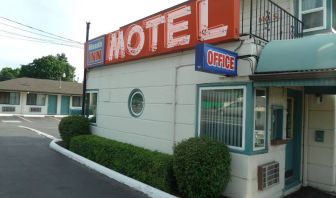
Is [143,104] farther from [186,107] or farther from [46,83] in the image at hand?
[46,83]

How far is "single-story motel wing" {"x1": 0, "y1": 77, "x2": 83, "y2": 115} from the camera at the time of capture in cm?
3003

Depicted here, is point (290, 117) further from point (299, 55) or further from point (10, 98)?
point (10, 98)

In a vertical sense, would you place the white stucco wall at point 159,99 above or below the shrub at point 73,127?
above

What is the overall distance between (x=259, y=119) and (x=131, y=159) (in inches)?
137

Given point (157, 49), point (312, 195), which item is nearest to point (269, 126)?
point (312, 195)

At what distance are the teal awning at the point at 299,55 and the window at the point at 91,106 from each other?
765 centimetres

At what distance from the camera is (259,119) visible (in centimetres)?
614

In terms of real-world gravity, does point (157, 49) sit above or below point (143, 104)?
above

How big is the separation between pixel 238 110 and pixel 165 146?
2.55 metres

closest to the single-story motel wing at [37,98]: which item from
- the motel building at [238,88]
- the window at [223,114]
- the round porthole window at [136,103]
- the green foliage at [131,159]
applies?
the green foliage at [131,159]

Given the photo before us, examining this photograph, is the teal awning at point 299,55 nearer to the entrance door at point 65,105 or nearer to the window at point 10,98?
the window at point 10,98

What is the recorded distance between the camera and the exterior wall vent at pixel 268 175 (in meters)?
5.97

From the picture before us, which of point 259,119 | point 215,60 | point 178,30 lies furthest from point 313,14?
point 215,60

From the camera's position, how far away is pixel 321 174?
7.50 metres
